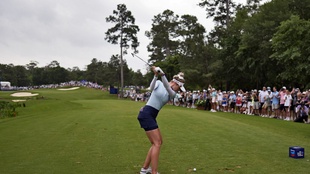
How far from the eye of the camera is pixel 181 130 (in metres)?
15.1

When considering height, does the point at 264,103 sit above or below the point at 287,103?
below

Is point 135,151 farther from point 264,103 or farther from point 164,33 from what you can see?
point 164,33

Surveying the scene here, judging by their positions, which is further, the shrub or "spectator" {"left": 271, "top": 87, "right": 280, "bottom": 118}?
the shrub

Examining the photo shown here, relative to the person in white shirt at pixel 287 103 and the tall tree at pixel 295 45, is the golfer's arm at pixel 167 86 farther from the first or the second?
the tall tree at pixel 295 45

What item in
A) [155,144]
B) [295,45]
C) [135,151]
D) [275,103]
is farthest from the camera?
[295,45]

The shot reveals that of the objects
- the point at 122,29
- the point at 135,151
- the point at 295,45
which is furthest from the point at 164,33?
the point at 135,151

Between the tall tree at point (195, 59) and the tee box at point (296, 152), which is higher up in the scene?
the tall tree at point (195, 59)

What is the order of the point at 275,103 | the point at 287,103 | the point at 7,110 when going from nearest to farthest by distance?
the point at 287,103 → the point at 275,103 → the point at 7,110

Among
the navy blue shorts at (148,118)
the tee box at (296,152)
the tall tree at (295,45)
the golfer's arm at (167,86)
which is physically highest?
the tall tree at (295,45)

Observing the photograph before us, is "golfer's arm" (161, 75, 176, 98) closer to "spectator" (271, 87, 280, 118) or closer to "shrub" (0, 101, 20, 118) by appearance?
"spectator" (271, 87, 280, 118)

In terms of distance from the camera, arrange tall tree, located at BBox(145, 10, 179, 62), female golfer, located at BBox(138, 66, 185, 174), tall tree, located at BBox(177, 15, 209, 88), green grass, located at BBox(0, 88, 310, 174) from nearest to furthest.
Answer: female golfer, located at BBox(138, 66, 185, 174) < green grass, located at BBox(0, 88, 310, 174) < tall tree, located at BBox(177, 15, 209, 88) < tall tree, located at BBox(145, 10, 179, 62)

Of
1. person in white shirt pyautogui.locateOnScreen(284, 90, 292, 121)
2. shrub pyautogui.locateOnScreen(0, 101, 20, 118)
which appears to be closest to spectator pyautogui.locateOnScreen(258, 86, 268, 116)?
person in white shirt pyautogui.locateOnScreen(284, 90, 292, 121)

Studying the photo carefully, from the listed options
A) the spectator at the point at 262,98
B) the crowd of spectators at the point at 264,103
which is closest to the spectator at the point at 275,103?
the crowd of spectators at the point at 264,103

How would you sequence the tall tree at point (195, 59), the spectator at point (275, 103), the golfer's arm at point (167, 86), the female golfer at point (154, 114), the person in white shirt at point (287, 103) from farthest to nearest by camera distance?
1. the tall tree at point (195, 59)
2. the spectator at point (275, 103)
3. the person in white shirt at point (287, 103)
4. the female golfer at point (154, 114)
5. the golfer's arm at point (167, 86)
